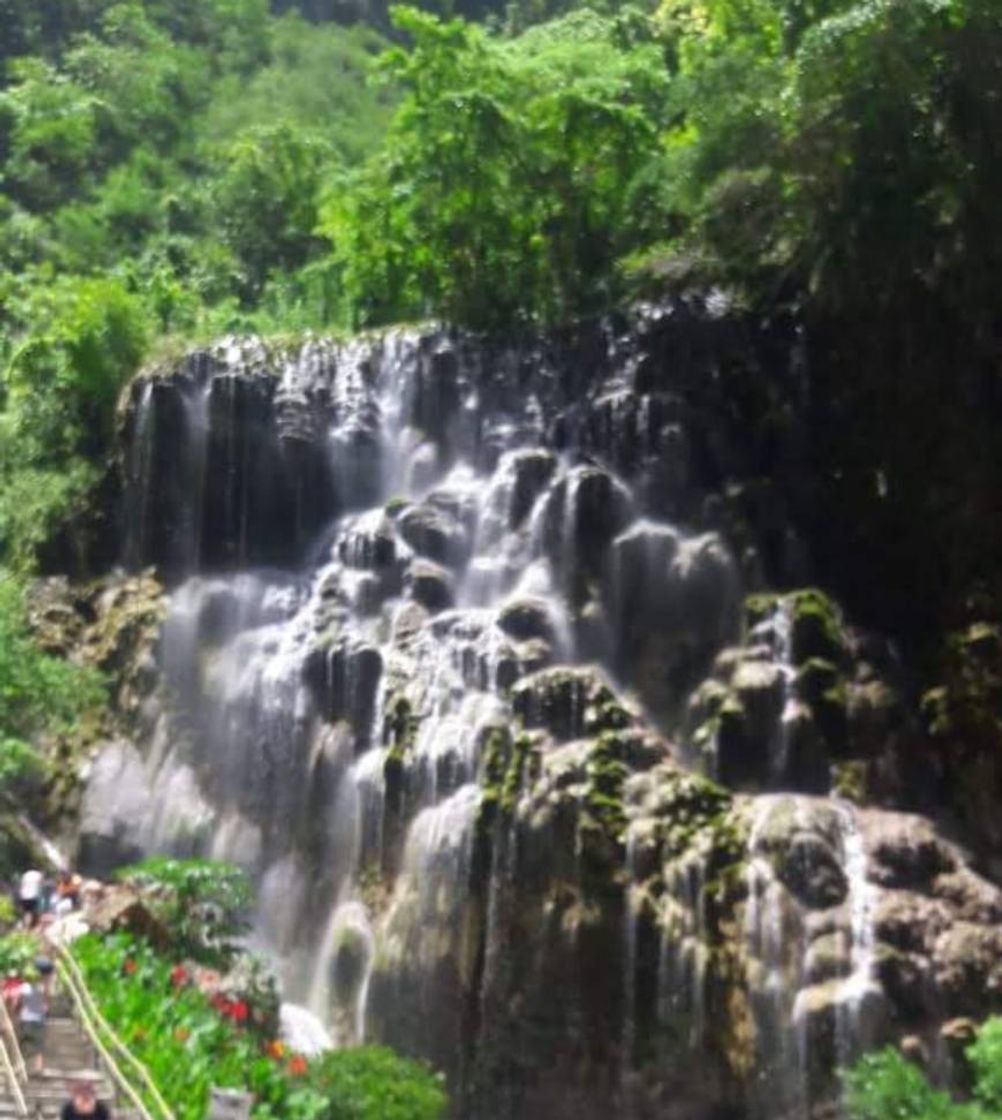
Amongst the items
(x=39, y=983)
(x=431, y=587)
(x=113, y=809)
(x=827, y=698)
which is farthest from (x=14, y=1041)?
(x=827, y=698)

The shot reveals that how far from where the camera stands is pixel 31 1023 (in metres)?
14.9

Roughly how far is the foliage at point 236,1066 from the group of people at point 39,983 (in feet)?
1.44

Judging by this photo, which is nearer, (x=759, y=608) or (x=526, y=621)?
(x=759, y=608)

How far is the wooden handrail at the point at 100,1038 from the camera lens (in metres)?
13.4

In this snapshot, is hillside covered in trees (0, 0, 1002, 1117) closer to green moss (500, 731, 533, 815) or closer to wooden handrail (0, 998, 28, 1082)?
green moss (500, 731, 533, 815)

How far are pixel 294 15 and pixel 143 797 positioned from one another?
103 feet

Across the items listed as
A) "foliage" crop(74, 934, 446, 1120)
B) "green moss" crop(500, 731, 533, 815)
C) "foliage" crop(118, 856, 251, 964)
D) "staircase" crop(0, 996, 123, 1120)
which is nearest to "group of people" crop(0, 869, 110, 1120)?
"staircase" crop(0, 996, 123, 1120)

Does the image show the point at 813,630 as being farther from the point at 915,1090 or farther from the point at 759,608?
the point at 915,1090

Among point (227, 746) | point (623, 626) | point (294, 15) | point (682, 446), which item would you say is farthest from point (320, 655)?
point (294, 15)

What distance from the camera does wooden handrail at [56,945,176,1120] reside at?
13359mm

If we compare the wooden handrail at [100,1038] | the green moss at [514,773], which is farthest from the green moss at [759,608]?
the wooden handrail at [100,1038]

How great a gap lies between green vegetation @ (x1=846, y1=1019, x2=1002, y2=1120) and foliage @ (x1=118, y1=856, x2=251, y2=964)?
20.6 ft

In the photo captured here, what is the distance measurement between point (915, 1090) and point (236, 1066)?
5.29 metres

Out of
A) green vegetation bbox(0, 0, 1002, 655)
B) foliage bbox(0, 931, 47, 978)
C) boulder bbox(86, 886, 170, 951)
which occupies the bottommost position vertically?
foliage bbox(0, 931, 47, 978)
